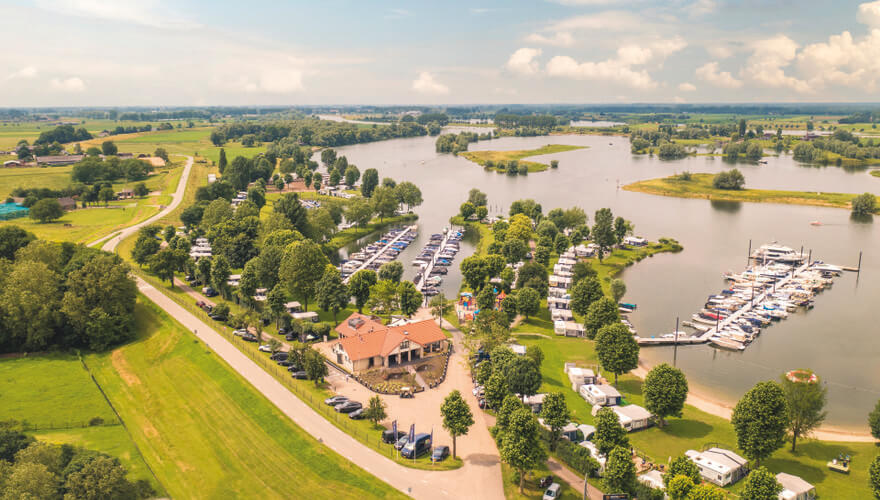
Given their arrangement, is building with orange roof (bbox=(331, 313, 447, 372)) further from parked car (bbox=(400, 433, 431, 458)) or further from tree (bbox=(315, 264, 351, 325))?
parked car (bbox=(400, 433, 431, 458))

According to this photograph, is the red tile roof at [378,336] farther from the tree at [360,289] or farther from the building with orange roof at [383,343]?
the tree at [360,289]

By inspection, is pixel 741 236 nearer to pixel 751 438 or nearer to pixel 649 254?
pixel 649 254

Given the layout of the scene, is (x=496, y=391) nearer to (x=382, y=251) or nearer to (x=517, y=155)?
(x=382, y=251)

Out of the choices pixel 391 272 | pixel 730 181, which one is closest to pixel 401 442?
pixel 391 272

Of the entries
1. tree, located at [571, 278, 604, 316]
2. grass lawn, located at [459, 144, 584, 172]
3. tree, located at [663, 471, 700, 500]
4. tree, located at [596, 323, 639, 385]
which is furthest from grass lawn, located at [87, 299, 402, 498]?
grass lawn, located at [459, 144, 584, 172]

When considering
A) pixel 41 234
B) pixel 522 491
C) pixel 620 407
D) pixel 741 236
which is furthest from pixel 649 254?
pixel 41 234

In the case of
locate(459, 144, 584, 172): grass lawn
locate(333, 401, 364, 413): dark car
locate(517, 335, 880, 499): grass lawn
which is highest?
locate(459, 144, 584, 172): grass lawn

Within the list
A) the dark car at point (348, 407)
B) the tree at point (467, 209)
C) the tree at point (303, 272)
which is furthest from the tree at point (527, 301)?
the tree at point (467, 209)

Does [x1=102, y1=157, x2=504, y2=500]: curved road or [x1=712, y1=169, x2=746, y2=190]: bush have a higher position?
[x1=712, y1=169, x2=746, y2=190]: bush
